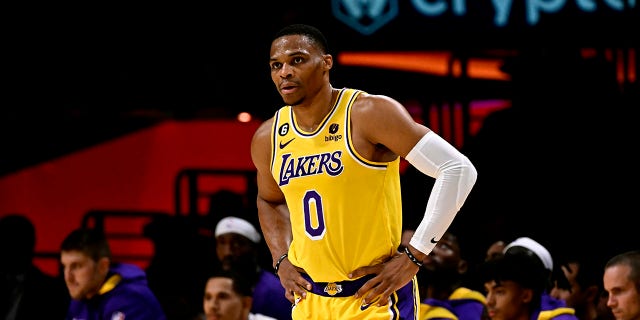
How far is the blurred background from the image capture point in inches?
408

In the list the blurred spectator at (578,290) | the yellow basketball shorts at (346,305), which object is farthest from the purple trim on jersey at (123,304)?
the yellow basketball shorts at (346,305)

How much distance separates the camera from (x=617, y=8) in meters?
10.3

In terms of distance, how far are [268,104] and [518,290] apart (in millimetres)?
5735

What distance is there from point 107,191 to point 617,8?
6512mm

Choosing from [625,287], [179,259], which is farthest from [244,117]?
[625,287]

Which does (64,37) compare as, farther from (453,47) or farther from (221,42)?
(453,47)

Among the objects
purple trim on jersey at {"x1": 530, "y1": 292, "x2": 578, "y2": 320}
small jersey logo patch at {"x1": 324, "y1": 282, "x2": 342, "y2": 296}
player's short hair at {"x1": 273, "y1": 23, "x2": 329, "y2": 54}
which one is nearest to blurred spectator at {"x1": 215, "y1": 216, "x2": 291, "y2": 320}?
purple trim on jersey at {"x1": 530, "y1": 292, "x2": 578, "y2": 320}

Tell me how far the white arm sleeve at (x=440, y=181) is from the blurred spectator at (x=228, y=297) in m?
2.66

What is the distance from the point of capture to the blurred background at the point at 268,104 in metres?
10.4

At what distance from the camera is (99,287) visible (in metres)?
8.28

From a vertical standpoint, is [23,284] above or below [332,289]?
below

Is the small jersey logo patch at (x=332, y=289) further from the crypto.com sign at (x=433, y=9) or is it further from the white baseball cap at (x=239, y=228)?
the crypto.com sign at (x=433, y=9)

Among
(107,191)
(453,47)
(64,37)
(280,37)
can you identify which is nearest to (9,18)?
(64,37)

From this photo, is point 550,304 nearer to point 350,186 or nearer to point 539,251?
point 539,251
